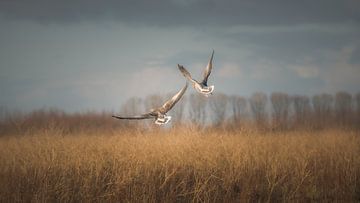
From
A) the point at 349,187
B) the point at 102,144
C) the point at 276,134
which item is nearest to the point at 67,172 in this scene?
the point at 102,144

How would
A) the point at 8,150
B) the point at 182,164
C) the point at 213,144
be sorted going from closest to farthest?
1. the point at 182,164
2. the point at 213,144
3. the point at 8,150

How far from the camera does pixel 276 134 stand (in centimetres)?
1252

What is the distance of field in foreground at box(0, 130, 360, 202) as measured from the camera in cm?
645

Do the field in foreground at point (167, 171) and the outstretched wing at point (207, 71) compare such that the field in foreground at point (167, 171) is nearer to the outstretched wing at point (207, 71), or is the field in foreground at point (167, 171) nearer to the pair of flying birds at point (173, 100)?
the pair of flying birds at point (173, 100)

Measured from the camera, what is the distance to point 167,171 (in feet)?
24.4

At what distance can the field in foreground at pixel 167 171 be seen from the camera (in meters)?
6.45

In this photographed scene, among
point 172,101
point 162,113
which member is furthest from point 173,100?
point 162,113

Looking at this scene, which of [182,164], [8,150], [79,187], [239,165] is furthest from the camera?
[8,150]

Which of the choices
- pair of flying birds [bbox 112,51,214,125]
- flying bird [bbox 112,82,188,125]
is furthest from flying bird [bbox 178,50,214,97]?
flying bird [bbox 112,82,188,125]

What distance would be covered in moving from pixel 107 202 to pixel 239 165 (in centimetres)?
275

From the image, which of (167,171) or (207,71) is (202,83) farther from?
(167,171)

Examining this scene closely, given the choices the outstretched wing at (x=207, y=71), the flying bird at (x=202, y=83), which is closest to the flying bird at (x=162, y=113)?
the flying bird at (x=202, y=83)

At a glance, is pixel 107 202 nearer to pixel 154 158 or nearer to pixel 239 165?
pixel 154 158

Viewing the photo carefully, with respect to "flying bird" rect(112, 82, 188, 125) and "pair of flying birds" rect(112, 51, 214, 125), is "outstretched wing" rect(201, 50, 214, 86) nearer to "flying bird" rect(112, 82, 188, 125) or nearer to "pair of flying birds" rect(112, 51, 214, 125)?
"pair of flying birds" rect(112, 51, 214, 125)
